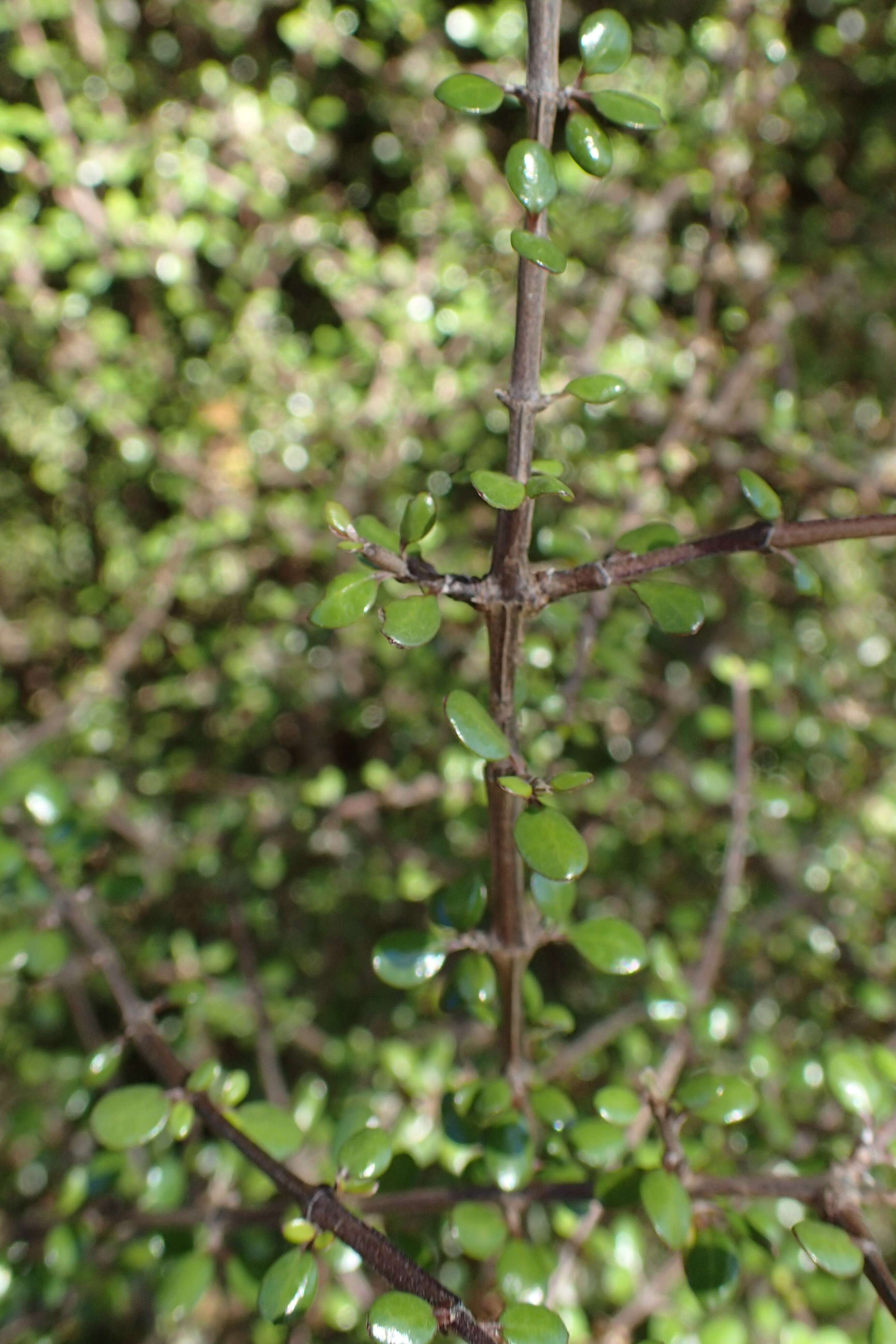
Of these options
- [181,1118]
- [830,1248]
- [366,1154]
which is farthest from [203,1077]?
[830,1248]

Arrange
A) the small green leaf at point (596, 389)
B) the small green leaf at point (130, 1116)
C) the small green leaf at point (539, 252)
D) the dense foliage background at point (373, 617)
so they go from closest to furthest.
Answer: the small green leaf at point (539, 252), the small green leaf at point (596, 389), the small green leaf at point (130, 1116), the dense foliage background at point (373, 617)

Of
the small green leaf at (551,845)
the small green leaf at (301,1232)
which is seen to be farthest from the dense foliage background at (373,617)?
the small green leaf at (551,845)

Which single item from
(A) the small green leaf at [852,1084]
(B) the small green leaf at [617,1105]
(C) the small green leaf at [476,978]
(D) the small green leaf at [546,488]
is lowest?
(A) the small green leaf at [852,1084]

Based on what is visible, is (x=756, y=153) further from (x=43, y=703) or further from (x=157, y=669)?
(x=43, y=703)

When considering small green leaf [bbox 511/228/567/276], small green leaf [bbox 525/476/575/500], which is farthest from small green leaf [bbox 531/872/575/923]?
small green leaf [bbox 511/228/567/276]

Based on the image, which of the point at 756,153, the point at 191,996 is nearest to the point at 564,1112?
the point at 191,996

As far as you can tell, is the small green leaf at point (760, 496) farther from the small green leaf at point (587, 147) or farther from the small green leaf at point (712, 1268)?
the small green leaf at point (712, 1268)

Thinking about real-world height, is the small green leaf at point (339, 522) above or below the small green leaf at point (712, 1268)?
above

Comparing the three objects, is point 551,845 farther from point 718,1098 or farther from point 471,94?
point 471,94
